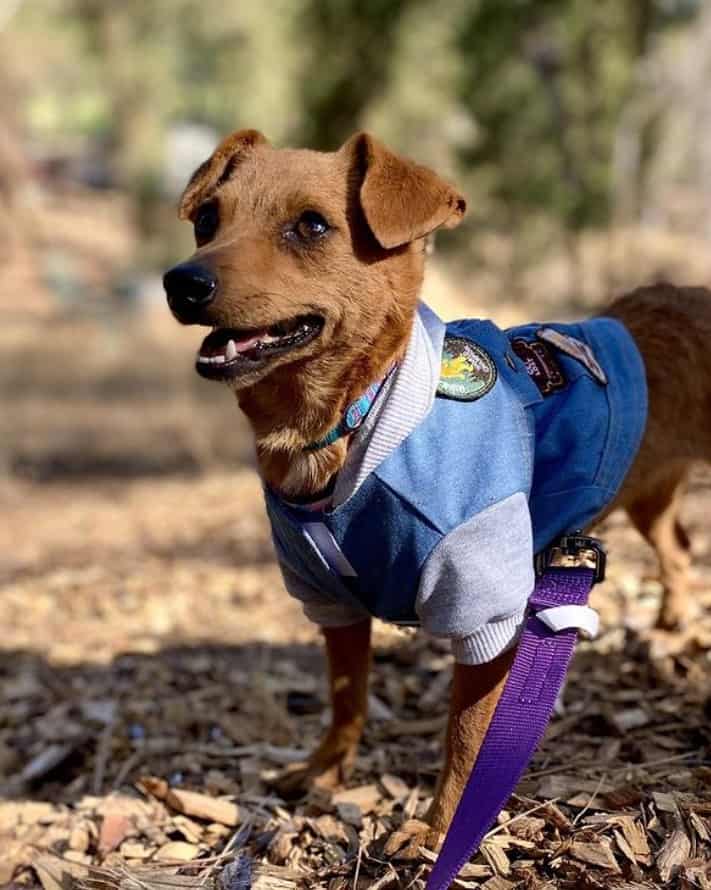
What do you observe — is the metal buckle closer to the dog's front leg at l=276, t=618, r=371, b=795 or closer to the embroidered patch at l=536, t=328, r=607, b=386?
the embroidered patch at l=536, t=328, r=607, b=386

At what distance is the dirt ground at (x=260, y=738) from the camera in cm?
297

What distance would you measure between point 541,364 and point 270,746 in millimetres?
1880

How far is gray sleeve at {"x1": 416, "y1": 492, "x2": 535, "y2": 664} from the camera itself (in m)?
2.84

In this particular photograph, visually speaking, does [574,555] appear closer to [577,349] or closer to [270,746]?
[577,349]

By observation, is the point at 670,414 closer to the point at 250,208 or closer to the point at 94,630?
the point at 250,208

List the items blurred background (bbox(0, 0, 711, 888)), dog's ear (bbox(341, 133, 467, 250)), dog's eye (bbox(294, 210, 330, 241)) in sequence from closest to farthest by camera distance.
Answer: dog's ear (bbox(341, 133, 467, 250)), dog's eye (bbox(294, 210, 330, 241)), blurred background (bbox(0, 0, 711, 888))

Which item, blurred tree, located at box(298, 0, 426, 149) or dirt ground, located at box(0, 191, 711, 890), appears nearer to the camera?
dirt ground, located at box(0, 191, 711, 890)

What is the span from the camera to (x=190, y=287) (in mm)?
2830

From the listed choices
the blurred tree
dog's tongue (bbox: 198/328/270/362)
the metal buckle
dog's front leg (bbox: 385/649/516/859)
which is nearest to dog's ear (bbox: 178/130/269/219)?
dog's tongue (bbox: 198/328/270/362)

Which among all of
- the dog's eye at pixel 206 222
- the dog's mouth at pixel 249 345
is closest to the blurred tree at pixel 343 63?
the dog's eye at pixel 206 222

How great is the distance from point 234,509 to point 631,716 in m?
5.69

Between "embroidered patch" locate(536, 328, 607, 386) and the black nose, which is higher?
the black nose

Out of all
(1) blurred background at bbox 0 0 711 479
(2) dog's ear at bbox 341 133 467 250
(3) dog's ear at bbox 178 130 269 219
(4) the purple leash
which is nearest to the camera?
(4) the purple leash

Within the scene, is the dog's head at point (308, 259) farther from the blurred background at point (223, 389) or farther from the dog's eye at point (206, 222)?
the blurred background at point (223, 389)
